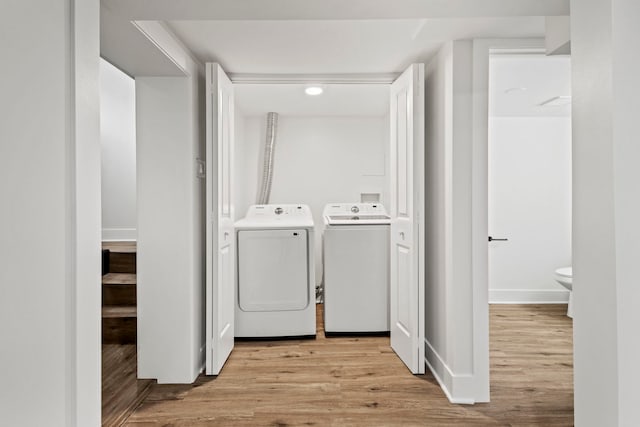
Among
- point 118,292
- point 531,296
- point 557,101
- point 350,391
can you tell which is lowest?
point 350,391

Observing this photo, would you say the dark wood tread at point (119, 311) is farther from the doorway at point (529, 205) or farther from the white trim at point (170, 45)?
the doorway at point (529, 205)

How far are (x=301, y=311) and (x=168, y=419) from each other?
142 centimetres

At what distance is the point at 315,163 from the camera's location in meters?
4.54

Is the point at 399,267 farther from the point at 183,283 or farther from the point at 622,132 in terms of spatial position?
the point at 622,132

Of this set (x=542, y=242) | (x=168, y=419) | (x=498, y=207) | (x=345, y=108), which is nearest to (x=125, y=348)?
(x=168, y=419)

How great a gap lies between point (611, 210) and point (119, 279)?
330 centimetres

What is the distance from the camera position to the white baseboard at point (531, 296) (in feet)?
14.2

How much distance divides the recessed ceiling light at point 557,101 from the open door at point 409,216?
169 cm

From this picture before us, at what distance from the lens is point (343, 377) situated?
8.30ft

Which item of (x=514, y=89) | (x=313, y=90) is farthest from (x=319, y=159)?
(x=514, y=89)

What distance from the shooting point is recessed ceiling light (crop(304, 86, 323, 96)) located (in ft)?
10.6

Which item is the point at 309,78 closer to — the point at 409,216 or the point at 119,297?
the point at 409,216

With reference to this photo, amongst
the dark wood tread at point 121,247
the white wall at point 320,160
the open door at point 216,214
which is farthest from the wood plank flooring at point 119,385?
the white wall at point 320,160

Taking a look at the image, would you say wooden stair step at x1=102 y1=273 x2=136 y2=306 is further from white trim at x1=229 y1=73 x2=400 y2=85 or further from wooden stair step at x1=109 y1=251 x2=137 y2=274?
white trim at x1=229 y1=73 x2=400 y2=85
